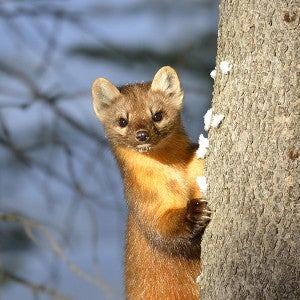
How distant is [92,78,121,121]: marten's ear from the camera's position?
460 centimetres

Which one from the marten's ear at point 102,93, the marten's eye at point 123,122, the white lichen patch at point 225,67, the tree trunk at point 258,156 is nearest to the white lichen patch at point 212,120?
the tree trunk at point 258,156

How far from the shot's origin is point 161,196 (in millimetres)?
4141

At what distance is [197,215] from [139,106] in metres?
1.05

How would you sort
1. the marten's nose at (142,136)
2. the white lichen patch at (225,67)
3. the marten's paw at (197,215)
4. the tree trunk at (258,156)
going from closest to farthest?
1. the tree trunk at (258,156)
2. the white lichen patch at (225,67)
3. the marten's paw at (197,215)
4. the marten's nose at (142,136)

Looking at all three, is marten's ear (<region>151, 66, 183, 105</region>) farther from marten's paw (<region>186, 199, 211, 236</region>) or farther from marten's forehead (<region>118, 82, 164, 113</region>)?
marten's paw (<region>186, 199, 211, 236</region>)

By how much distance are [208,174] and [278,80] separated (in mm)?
608

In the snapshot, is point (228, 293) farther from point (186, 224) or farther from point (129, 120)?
point (129, 120)

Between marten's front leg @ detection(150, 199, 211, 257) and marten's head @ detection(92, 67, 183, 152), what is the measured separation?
52 centimetres

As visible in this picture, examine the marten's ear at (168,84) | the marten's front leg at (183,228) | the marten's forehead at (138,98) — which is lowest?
the marten's front leg at (183,228)

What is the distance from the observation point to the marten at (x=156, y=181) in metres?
4.09

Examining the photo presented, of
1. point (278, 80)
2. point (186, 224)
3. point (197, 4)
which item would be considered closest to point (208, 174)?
point (186, 224)

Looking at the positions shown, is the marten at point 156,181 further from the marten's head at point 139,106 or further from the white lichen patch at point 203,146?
the white lichen patch at point 203,146

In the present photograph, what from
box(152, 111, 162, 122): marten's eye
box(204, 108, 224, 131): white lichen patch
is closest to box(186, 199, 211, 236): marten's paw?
box(204, 108, 224, 131): white lichen patch

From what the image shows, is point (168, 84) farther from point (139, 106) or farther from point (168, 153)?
point (168, 153)
